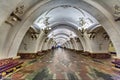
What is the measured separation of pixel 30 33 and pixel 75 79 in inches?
413

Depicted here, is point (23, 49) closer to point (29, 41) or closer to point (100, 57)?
point (29, 41)

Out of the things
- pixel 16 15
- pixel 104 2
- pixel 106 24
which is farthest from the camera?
pixel 106 24

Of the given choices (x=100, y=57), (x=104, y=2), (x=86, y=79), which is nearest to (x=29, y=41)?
(x=100, y=57)

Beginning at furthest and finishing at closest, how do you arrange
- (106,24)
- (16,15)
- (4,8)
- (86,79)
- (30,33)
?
(30,33) → (106,24) → (16,15) → (86,79) → (4,8)

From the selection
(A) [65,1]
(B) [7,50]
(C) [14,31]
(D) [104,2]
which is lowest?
(B) [7,50]

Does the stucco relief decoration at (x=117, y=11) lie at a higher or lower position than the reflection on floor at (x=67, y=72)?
higher

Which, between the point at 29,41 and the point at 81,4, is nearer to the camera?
the point at 81,4

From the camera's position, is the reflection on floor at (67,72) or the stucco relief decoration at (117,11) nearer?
the reflection on floor at (67,72)

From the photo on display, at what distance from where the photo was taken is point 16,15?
8.08 meters

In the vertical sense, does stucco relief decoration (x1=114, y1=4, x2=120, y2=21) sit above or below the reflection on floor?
above

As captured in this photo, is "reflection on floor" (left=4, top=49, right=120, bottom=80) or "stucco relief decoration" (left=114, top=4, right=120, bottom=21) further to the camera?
"stucco relief decoration" (left=114, top=4, right=120, bottom=21)

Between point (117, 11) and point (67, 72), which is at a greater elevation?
point (117, 11)

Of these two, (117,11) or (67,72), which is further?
(67,72)

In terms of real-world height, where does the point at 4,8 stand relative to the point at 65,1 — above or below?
below
